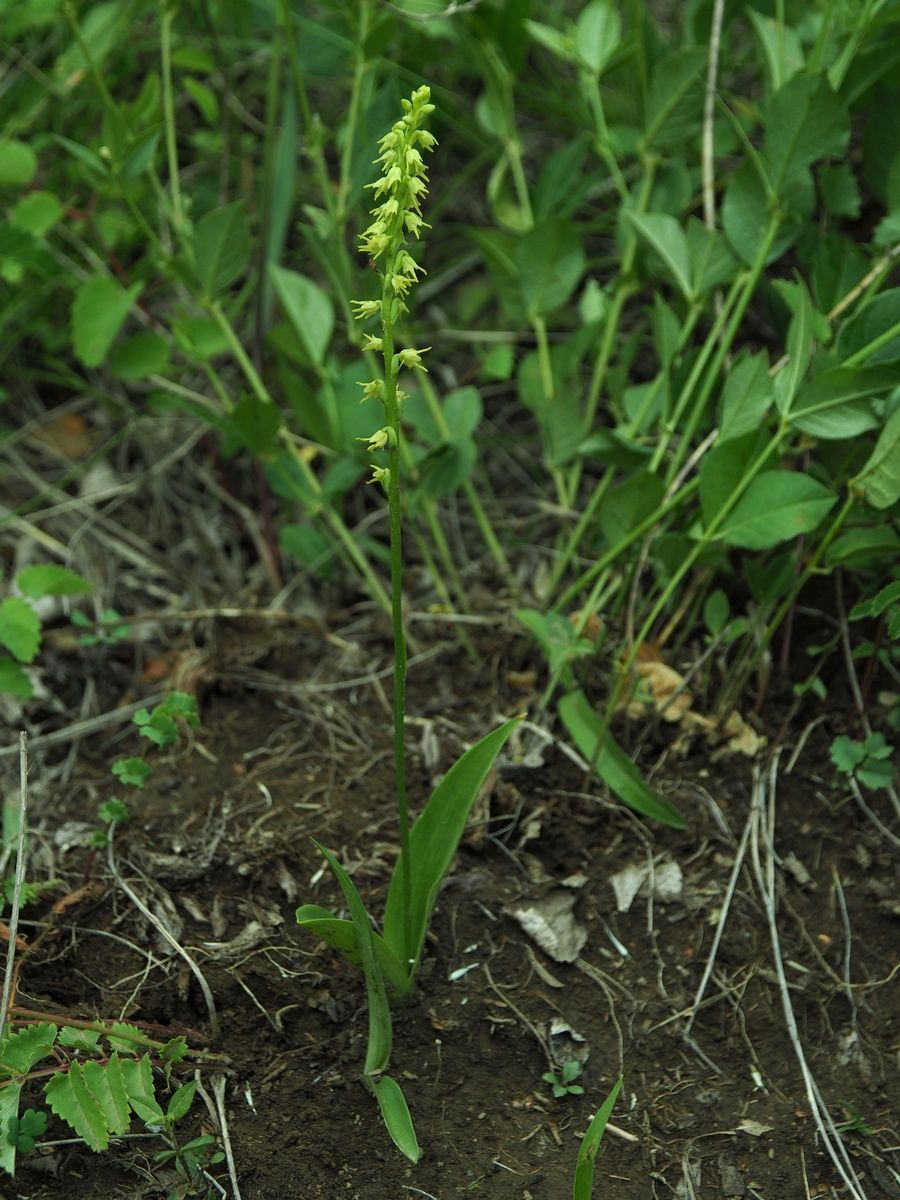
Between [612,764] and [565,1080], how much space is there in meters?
0.47

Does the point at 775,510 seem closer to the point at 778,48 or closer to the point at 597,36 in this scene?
the point at 778,48

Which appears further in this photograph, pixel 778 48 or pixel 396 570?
pixel 778 48

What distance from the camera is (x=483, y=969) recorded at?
166cm

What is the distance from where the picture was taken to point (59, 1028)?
1446 millimetres

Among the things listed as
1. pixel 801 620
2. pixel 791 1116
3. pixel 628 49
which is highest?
pixel 628 49

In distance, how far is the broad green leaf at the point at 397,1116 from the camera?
140 cm

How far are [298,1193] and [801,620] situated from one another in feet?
4.01

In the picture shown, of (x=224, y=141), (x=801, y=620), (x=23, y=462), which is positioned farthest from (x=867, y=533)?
(x=23, y=462)

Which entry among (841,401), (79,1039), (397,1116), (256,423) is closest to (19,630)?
(256,423)

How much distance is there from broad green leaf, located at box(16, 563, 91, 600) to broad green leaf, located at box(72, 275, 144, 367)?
413 mm

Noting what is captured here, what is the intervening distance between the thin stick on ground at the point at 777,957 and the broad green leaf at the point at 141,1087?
0.84m

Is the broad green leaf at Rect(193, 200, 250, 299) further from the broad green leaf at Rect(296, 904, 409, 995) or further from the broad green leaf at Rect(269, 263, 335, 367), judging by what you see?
the broad green leaf at Rect(296, 904, 409, 995)

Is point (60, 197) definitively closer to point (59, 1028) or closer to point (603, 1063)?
point (59, 1028)

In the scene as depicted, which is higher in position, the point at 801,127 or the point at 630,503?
the point at 801,127
